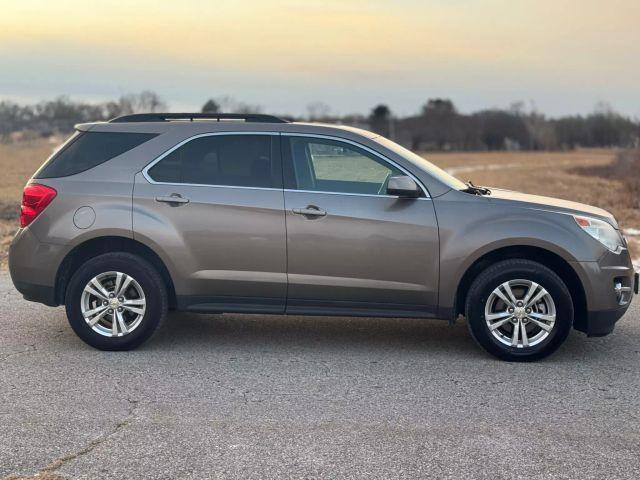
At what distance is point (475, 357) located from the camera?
627cm

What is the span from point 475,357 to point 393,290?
854 mm

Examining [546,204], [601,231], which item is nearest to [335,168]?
[546,204]

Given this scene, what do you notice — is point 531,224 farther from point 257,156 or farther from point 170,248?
point 170,248

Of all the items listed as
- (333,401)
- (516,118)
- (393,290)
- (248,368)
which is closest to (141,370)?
(248,368)

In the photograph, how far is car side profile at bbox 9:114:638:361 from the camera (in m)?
6.05

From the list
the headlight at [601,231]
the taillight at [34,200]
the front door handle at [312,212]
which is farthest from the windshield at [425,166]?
the taillight at [34,200]

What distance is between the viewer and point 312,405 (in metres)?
5.12

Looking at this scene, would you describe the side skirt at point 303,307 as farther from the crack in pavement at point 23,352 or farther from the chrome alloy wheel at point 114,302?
the crack in pavement at point 23,352

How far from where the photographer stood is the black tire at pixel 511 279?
5992 mm

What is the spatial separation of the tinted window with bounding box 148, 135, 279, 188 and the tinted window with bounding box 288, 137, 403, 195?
0.21 metres

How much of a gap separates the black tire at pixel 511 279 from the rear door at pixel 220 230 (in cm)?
146

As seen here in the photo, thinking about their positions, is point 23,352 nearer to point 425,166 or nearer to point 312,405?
point 312,405

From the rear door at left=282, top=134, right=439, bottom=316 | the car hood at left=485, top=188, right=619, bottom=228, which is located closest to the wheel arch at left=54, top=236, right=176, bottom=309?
the rear door at left=282, top=134, right=439, bottom=316

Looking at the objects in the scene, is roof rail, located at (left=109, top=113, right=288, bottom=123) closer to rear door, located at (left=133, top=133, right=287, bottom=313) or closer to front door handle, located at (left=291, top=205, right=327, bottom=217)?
rear door, located at (left=133, top=133, right=287, bottom=313)
